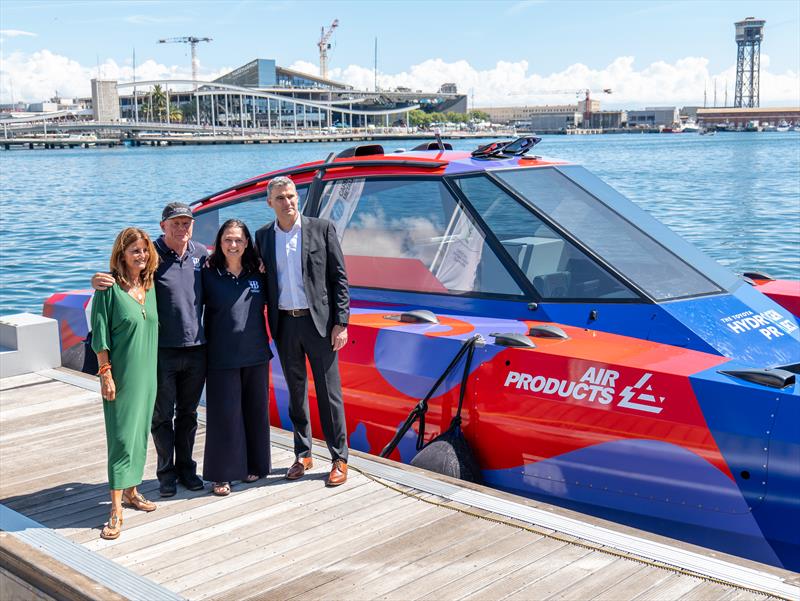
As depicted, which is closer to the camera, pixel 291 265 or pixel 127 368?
pixel 127 368

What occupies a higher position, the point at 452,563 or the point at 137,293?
the point at 137,293

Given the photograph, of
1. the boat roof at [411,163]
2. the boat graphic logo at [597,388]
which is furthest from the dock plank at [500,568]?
the boat roof at [411,163]

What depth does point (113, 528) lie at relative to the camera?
4656mm

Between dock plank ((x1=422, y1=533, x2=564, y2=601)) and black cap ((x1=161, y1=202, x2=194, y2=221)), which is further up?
black cap ((x1=161, y1=202, x2=194, y2=221))

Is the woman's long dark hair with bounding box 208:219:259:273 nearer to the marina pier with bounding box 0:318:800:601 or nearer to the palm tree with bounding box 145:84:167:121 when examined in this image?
the marina pier with bounding box 0:318:800:601

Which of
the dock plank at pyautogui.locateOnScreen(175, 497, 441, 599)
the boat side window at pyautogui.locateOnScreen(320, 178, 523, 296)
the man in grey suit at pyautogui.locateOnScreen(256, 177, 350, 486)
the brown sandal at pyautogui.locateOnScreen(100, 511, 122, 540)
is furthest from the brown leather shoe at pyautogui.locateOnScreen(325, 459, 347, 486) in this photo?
the boat side window at pyautogui.locateOnScreen(320, 178, 523, 296)

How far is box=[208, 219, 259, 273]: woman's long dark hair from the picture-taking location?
498 centimetres

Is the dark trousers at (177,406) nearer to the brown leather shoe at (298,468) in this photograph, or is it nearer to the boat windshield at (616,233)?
the brown leather shoe at (298,468)

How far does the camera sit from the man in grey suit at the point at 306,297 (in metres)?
5.03

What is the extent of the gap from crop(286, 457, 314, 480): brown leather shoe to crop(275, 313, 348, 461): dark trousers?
0.67 feet

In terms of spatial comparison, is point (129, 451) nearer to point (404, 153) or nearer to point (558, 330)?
point (558, 330)

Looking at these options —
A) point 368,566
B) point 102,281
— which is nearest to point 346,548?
point 368,566

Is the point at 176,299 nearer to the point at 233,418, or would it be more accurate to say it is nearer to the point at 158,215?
the point at 233,418

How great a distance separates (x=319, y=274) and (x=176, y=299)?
783 millimetres
